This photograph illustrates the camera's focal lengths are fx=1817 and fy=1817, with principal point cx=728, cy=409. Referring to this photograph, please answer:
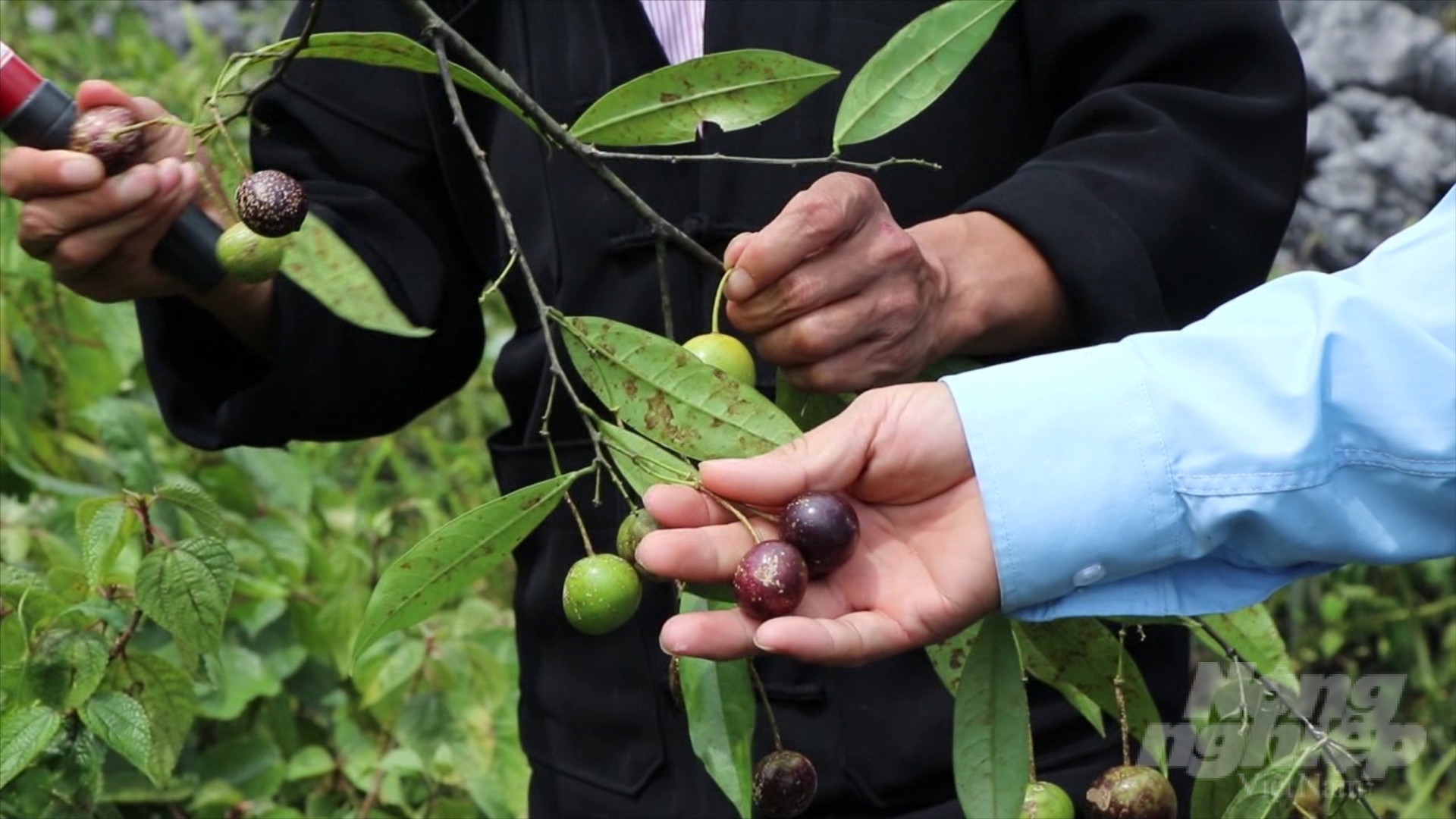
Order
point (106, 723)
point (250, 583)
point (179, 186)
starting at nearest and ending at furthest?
1. point (179, 186)
2. point (106, 723)
3. point (250, 583)

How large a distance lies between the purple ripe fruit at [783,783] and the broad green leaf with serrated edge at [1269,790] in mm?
299

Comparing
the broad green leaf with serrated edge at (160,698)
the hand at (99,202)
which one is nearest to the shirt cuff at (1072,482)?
the hand at (99,202)

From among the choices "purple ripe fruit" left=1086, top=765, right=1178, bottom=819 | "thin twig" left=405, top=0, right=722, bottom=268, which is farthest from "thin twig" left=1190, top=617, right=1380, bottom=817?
"thin twig" left=405, top=0, right=722, bottom=268

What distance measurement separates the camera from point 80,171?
1304 mm

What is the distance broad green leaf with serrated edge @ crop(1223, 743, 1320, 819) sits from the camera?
4.16 ft

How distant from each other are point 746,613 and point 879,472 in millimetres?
136

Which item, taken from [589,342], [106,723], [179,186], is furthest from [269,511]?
[589,342]

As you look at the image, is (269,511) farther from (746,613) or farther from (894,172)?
(746,613)

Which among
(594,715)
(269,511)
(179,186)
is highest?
(179,186)

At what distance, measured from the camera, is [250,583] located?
2064 millimetres

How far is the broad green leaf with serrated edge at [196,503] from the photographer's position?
1515mm

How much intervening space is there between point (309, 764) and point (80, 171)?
0.97 meters

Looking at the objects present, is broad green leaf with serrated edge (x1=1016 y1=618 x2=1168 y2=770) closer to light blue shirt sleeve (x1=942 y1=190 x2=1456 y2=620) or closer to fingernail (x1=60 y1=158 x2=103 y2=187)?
light blue shirt sleeve (x1=942 y1=190 x2=1456 y2=620)

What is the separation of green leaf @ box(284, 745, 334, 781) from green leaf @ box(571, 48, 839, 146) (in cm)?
105
